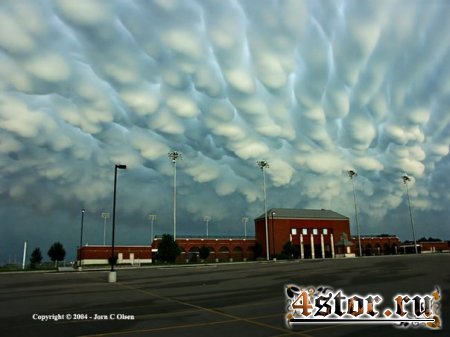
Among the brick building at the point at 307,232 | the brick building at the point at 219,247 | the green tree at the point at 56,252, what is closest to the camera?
the green tree at the point at 56,252

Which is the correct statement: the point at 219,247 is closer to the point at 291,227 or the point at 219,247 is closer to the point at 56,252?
the point at 291,227

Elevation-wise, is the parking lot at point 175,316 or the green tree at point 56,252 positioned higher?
the green tree at point 56,252

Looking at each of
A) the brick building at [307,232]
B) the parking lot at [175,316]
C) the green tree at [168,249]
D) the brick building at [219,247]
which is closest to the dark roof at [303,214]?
the brick building at [307,232]

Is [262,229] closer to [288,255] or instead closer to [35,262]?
[288,255]

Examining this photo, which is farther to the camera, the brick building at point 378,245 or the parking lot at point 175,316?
the brick building at point 378,245

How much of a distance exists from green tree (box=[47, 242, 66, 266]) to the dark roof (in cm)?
5664

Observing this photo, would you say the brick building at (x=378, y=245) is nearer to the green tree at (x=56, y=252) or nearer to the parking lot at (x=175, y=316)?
the green tree at (x=56, y=252)

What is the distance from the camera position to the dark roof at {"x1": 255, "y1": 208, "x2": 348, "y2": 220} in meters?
113

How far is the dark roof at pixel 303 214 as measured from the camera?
11281 cm

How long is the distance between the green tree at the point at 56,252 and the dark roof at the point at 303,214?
186 feet

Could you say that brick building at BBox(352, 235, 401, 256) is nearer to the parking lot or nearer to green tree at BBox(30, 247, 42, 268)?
green tree at BBox(30, 247, 42, 268)

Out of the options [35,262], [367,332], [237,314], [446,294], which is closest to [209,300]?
[237,314]

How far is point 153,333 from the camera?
33.0 feet

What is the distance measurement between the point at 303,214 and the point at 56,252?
7002 cm
